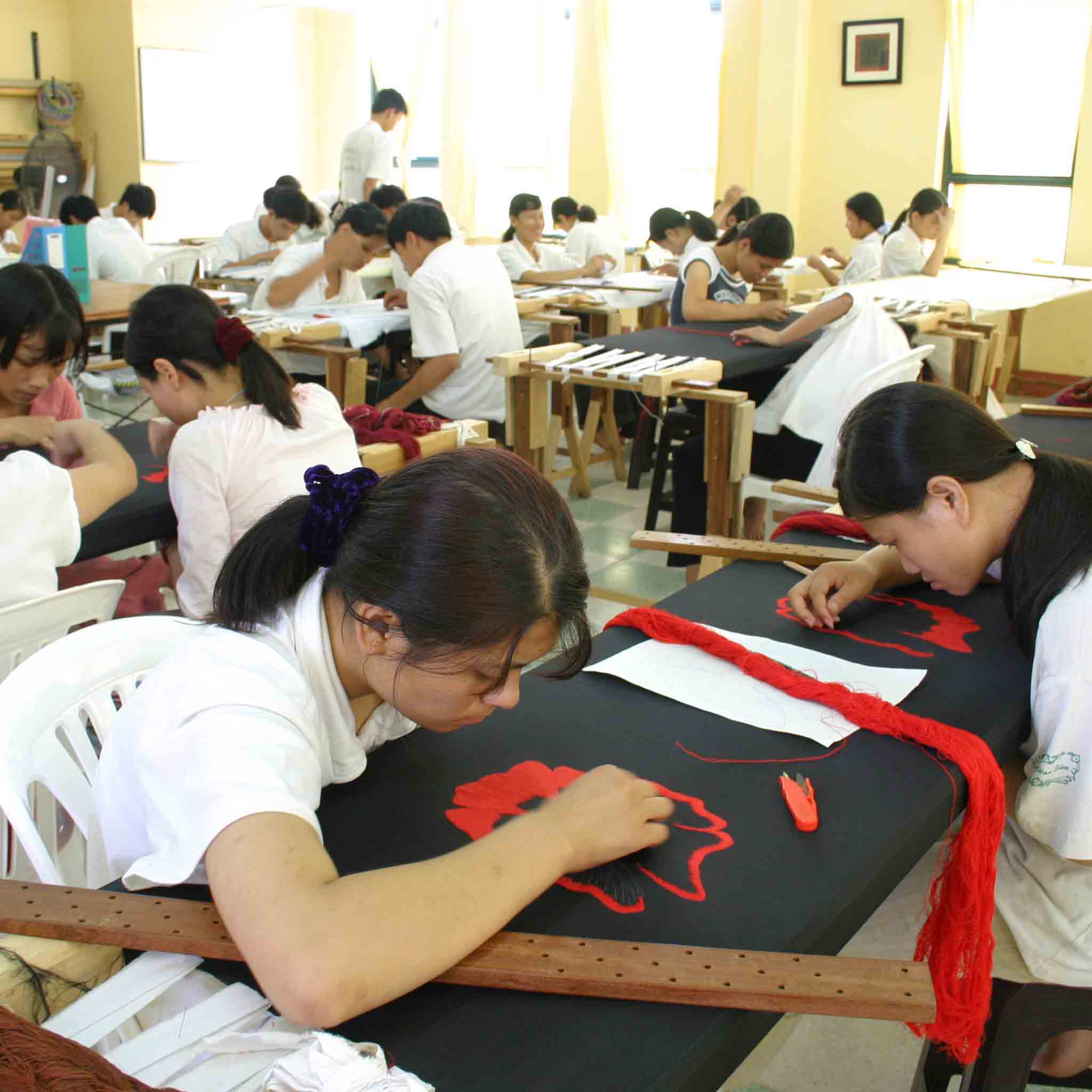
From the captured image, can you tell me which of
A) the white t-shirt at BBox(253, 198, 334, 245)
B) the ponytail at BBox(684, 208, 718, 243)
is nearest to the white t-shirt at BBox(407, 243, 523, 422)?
the ponytail at BBox(684, 208, 718, 243)

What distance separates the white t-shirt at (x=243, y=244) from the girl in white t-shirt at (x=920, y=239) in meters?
3.25

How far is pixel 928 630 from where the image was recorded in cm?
150

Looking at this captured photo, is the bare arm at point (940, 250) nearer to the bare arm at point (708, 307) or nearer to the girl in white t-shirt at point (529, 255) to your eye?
the girl in white t-shirt at point (529, 255)

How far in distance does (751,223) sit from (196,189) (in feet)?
20.7

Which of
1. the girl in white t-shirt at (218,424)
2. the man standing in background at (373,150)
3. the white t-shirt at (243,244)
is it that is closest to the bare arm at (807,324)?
the girl in white t-shirt at (218,424)

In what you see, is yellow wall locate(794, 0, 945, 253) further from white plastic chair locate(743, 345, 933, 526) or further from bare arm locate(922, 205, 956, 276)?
white plastic chair locate(743, 345, 933, 526)

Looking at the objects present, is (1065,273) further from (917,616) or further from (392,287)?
(917,616)

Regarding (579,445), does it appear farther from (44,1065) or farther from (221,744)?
(44,1065)

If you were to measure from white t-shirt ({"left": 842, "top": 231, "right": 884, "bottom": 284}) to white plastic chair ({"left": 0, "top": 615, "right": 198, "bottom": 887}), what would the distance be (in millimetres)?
5160

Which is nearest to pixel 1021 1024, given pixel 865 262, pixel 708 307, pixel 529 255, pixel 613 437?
pixel 708 307

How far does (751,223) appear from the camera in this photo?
165 inches

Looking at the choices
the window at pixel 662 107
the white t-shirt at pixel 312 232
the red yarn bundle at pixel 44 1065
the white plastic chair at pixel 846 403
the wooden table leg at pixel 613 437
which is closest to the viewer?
the red yarn bundle at pixel 44 1065

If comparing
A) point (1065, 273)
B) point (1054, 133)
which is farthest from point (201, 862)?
point (1054, 133)

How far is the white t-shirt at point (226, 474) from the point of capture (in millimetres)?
1998
